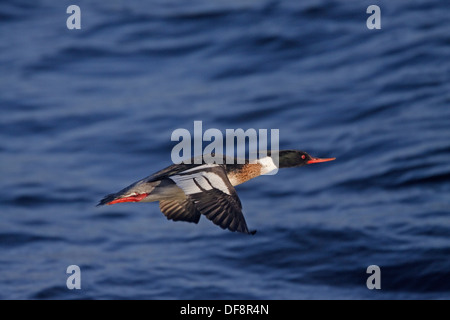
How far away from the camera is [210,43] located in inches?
625

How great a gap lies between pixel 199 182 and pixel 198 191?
0.53ft

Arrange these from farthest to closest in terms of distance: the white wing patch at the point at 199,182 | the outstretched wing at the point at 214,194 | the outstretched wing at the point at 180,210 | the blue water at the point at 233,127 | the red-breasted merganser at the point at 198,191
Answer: the blue water at the point at 233,127, the outstretched wing at the point at 180,210, the white wing patch at the point at 199,182, the red-breasted merganser at the point at 198,191, the outstretched wing at the point at 214,194

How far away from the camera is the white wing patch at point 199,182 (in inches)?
244

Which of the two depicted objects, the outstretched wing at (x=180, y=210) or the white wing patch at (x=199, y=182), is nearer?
the white wing patch at (x=199, y=182)

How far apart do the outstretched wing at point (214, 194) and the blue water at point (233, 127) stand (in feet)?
12.2

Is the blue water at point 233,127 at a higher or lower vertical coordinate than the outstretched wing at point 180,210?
higher

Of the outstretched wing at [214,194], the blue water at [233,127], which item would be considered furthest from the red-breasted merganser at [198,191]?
the blue water at [233,127]

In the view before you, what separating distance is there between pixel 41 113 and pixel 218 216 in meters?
9.38

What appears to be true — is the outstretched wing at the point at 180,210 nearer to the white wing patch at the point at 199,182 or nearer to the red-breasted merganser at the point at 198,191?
the red-breasted merganser at the point at 198,191

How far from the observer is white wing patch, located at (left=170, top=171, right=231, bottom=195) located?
6.20m

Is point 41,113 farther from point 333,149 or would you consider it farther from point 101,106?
point 333,149

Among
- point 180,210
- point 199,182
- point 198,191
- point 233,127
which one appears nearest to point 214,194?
point 198,191

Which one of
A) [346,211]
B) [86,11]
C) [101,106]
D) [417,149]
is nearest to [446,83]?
[417,149]

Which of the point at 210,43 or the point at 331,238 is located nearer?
the point at 331,238
